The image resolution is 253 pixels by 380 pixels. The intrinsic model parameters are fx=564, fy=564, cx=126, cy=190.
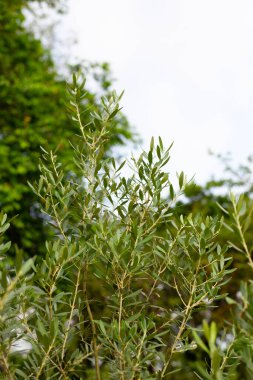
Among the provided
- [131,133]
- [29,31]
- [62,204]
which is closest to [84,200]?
[62,204]

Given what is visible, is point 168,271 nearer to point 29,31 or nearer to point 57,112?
point 57,112

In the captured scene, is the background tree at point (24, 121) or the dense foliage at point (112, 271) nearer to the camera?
the dense foliage at point (112, 271)

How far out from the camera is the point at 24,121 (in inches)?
506

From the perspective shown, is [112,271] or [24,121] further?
[24,121]

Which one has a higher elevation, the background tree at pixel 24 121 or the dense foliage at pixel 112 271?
the background tree at pixel 24 121

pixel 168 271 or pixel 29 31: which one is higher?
pixel 29 31

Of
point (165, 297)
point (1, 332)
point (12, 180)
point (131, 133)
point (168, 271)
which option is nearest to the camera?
point (1, 332)

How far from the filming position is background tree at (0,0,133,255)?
12102mm

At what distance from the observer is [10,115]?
508 inches

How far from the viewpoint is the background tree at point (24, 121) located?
39.7ft

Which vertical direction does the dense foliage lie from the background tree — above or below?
below

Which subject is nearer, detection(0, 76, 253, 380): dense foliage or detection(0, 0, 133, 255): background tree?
detection(0, 76, 253, 380): dense foliage

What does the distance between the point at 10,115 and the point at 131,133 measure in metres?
3.46

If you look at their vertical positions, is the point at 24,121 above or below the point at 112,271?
above
